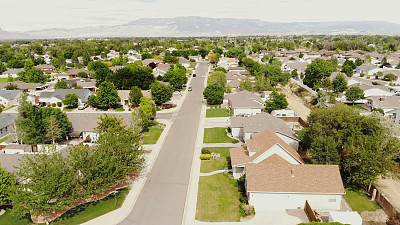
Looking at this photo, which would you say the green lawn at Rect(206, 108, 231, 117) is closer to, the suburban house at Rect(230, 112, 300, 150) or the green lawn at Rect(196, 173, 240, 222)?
the suburban house at Rect(230, 112, 300, 150)

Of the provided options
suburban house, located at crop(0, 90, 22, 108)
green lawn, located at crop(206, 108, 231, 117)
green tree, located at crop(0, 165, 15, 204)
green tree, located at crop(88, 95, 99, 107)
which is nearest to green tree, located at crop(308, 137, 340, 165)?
green lawn, located at crop(206, 108, 231, 117)

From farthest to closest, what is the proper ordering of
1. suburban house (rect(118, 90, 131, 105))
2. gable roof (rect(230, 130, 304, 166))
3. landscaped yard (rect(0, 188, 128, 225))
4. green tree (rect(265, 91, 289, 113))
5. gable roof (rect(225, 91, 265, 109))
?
suburban house (rect(118, 90, 131, 105))
gable roof (rect(225, 91, 265, 109))
green tree (rect(265, 91, 289, 113))
gable roof (rect(230, 130, 304, 166))
landscaped yard (rect(0, 188, 128, 225))

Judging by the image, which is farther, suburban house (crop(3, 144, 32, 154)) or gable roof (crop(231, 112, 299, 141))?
gable roof (crop(231, 112, 299, 141))

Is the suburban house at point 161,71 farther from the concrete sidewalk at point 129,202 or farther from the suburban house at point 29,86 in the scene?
the concrete sidewalk at point 129,202

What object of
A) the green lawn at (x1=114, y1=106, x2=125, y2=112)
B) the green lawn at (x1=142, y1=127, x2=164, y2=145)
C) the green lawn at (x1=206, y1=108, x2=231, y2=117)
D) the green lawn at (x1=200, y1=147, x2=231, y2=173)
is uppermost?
the green lawn at (x1=114, y1=106, x2=125, y2=112)

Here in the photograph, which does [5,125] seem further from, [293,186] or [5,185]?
[293,186]

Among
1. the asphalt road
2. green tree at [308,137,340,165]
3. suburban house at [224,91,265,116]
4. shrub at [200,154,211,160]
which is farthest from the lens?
suburban house at [224,91,265,116]

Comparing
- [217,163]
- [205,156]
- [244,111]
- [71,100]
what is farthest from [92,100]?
[217,163]
